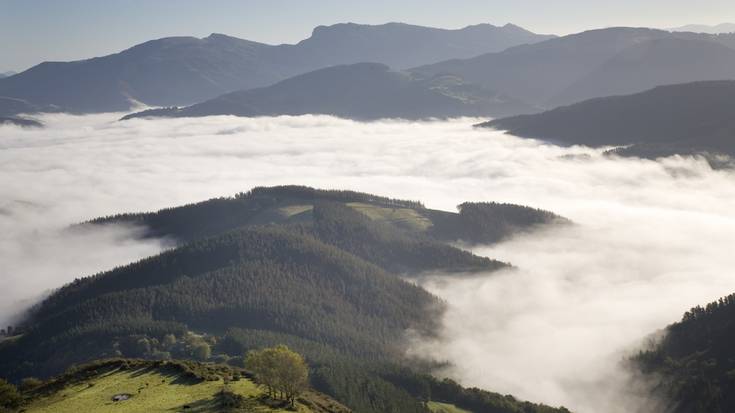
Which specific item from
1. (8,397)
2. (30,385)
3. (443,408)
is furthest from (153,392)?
(443,408)

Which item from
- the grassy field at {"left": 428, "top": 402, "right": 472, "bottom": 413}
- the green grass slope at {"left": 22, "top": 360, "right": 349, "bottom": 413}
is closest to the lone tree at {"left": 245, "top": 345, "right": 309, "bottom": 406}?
the green grass slope at {"left": 22, "top": 360, "right": 349, "bottom": 413}

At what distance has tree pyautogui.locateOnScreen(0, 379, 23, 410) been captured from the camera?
112438 mm

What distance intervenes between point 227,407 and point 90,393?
31926 mm

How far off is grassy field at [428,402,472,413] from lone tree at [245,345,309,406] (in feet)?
266

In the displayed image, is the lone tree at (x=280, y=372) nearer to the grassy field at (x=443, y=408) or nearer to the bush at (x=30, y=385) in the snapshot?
the bush at (x=30, y=385)

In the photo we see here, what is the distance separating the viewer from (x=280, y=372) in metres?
115

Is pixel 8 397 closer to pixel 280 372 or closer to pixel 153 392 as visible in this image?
pixel 153 392

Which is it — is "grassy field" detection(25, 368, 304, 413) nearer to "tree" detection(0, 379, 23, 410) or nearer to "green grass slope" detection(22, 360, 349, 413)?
"green grass slope" detection(22, 360, 349, 413)

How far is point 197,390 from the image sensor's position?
11369 cm

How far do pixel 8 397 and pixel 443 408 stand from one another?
393 ft

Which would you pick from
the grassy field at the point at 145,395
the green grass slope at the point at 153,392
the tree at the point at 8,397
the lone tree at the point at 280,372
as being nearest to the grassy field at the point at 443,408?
the green grass slope at the point at 153,392

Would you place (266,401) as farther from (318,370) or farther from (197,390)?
(318,370)

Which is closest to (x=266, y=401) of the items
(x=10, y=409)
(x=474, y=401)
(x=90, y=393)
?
(x=90, y=393)

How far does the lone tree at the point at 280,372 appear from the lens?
115 meters
